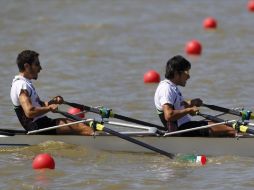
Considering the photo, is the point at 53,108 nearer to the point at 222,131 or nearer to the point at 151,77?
→ the point at 222,131

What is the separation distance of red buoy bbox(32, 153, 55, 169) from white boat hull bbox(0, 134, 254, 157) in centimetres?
82

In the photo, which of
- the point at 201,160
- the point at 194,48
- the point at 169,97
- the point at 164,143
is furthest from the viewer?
the point at 194,48

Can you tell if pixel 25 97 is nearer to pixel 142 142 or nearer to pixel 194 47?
pixel 142 142

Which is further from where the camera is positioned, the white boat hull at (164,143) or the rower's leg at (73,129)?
the rower's leg at (73,129)

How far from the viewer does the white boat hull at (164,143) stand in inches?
431

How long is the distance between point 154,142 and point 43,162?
60.3 inches

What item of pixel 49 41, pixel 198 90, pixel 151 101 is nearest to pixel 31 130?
pixel 151 101

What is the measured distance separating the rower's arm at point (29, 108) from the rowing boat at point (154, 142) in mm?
412

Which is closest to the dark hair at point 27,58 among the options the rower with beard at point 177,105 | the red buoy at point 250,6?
the rower with beard at point 177,105

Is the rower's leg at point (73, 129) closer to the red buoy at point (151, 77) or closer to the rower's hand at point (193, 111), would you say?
the rower's hand at point (193, 111)

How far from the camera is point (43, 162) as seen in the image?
34.3 ft

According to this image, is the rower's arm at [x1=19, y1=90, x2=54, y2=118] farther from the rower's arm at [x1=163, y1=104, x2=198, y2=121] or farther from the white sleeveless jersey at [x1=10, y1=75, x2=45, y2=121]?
the rower's arm at [x1=163, y1=104, x2=198, y2=121]

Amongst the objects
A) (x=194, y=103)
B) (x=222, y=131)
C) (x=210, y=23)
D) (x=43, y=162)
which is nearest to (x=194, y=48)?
(x=210, y=23)

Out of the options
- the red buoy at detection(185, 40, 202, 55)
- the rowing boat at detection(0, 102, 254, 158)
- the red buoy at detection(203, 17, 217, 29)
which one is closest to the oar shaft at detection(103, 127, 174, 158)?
A: the rowing boat at detection(0, 102, 254, 158)
